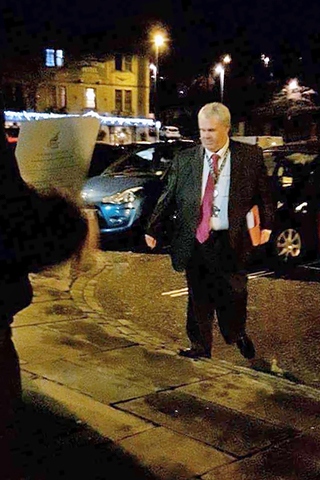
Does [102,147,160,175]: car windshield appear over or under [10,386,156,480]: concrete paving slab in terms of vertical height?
over

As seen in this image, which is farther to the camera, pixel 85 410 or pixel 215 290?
pixel 215 290

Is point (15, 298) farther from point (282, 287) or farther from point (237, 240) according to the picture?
point (282, 287)

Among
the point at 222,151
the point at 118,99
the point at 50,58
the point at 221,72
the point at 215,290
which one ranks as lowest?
the point at 215,290

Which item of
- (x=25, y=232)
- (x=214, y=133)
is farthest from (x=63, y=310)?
(x=25, y=232)

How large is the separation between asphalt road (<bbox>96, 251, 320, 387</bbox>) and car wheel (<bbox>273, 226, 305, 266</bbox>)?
246 millimetres

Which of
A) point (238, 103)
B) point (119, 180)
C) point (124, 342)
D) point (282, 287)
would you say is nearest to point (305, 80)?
point (238, 103)

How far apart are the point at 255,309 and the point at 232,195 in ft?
9.40

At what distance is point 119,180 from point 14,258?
1081 centimetres

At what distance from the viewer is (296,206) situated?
36.5 feet

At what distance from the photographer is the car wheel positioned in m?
10.9

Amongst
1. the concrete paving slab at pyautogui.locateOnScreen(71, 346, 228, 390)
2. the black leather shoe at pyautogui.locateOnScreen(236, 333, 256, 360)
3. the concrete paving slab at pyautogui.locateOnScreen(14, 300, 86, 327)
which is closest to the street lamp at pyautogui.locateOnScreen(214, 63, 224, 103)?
the concrete paving slab at pyautogui.locateOnScreen(14, 300, 86, 327)

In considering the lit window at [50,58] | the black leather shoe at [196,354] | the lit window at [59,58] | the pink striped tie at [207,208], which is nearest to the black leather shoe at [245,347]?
the black leather shoe at [196,354]

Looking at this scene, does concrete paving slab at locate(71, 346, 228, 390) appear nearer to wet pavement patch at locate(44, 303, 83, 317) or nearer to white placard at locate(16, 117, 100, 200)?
wet pavement patch at locate(44, 303, 83, 317)

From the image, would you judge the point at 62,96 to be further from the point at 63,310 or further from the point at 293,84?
the point at 63,310
